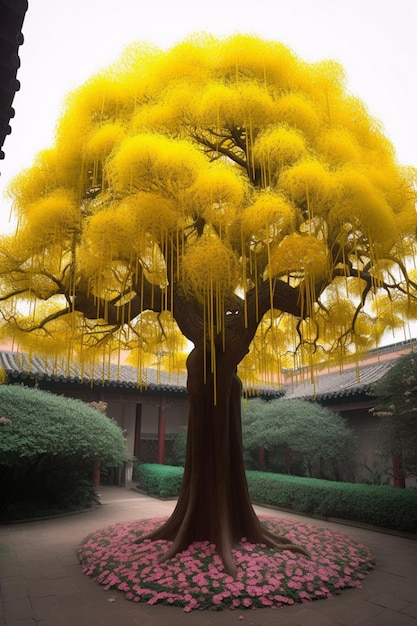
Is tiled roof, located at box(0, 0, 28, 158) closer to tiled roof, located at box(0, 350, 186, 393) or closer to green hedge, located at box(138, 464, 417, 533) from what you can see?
tiled roof, located at box(0, 350, 186, 393)

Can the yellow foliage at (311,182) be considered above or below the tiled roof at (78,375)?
above

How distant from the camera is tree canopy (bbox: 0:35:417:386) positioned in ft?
14.8

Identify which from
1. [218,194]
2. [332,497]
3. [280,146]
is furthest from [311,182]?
[332,497]

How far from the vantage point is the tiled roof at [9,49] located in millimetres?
2035

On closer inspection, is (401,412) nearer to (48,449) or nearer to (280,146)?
(280,146)

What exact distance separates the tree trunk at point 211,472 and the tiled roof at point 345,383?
4.60m

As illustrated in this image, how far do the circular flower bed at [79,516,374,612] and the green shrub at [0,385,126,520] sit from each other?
261 cm

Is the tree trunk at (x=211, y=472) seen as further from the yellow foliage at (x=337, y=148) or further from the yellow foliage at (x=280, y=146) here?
the yellow foliage at (x=337, y=148)

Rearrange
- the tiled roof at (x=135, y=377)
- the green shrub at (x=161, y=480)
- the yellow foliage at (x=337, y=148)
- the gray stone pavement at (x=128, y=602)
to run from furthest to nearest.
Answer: the green shrub at (x=161, y=480) → the tiled roof at (x=135, y=377) → the yellow foliage at (x=337, y=148) → the gray stone pavement at (x=128, y=602)

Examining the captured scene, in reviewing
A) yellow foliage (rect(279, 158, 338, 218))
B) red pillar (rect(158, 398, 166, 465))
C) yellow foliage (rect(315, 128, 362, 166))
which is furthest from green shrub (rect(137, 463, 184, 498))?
yellow foliage (rect(315, 128, 362, 166))

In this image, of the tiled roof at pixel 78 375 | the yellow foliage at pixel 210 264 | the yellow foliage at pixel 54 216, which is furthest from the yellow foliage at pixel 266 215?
the tiled roof at pixel 78 375

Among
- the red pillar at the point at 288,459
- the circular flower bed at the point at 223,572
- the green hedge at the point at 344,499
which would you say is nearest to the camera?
the circular flower bed at the point at 223,572

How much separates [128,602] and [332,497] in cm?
603

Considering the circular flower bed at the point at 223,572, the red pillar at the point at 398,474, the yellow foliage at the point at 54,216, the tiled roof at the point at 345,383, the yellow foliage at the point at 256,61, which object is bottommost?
the circular flower bed at the point at 223,572
